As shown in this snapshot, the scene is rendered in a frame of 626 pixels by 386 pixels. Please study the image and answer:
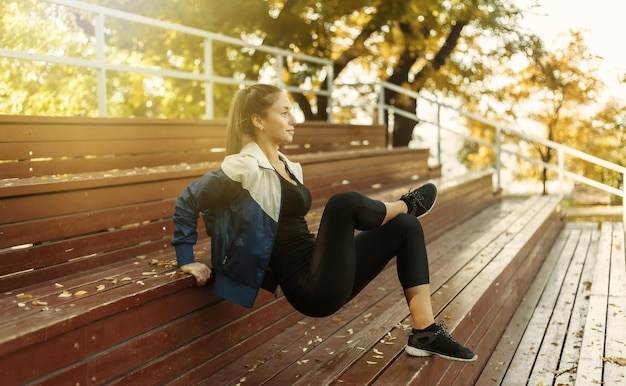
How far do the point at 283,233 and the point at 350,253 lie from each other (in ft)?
0.97

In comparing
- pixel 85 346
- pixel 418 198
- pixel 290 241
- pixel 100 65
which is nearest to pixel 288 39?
pixel 100 65

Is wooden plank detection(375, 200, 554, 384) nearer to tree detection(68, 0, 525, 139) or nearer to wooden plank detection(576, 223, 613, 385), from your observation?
wooden plank detection(576, 223, 613, 385)

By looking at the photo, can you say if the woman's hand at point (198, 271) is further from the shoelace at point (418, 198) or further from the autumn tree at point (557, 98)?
the autumn tree at point (557, 98)

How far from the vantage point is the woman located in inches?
109

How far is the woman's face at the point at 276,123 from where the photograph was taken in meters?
3.06

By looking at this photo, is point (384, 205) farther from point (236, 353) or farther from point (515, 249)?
point (515, 249)

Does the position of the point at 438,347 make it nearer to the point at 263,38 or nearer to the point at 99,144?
the point at 99,144

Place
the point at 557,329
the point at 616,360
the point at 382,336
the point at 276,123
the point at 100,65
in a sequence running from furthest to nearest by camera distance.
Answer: the point at 100,65, the point at 557,329, the point at 616,360, the point at 382,336, the point at 276,123

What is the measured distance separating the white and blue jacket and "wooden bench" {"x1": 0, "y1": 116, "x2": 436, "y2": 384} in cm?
16

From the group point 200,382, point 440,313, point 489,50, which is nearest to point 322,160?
point 440,313

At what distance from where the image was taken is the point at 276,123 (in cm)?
306

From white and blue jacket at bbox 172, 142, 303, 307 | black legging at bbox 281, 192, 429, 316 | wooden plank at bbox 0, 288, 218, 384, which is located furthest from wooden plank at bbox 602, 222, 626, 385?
wooden plank at bbox 0, 288, 218, 384

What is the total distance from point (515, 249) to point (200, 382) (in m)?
3.45

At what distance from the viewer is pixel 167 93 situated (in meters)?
9.97
